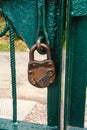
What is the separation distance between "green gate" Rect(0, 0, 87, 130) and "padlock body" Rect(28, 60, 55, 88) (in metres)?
0.05

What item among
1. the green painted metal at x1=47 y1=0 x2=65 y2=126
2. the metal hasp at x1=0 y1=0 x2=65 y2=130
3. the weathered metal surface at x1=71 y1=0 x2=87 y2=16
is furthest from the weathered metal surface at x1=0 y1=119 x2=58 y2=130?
the weathered metal surface at x1=71 y1=0 x2=87 y2=16

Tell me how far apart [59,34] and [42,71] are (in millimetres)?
132

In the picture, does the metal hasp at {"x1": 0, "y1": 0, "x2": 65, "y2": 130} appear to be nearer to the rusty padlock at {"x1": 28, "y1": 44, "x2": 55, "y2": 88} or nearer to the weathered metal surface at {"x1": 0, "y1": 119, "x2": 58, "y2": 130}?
the rusty padlock at {"x1": 28, "y1": 44, "x2": 55, "y2": 88}

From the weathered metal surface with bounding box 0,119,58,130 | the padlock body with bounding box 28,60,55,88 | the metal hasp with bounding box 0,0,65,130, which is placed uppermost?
the metal hasp with bounding box 0,0,65,130

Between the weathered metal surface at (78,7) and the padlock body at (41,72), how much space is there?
175mm

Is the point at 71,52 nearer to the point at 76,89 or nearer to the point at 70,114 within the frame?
the point at 76,89

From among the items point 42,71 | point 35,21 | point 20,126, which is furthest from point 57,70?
point 20,126

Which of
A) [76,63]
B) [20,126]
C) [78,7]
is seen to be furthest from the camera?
[20,126]

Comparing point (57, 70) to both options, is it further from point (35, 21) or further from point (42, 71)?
point (35, 21)

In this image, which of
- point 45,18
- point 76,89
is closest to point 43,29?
point 45,18

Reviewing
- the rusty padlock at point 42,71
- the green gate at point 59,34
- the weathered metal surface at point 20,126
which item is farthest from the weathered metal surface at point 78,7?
the weathered metal surface at point 20,126

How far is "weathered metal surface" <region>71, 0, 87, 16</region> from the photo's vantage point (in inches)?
42.4

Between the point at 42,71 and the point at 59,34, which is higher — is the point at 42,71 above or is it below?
below

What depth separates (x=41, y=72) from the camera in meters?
1.13
